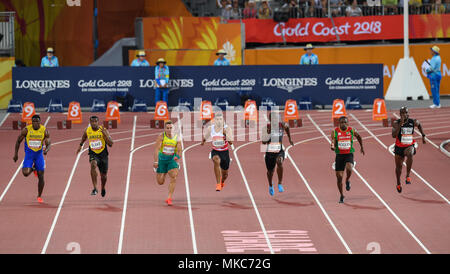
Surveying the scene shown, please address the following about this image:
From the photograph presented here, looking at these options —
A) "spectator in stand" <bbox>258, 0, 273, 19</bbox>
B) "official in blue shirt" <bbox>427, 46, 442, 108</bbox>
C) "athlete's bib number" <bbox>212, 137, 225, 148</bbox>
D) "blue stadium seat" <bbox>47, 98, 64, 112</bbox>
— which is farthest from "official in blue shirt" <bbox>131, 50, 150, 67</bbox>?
"athlete's bib number" <bbox>212, 137, 225, 148</bbox>

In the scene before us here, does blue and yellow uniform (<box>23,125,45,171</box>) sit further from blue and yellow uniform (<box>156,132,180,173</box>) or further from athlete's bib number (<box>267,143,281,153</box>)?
athlete's bib number (<box>267,143,281,153</box>)

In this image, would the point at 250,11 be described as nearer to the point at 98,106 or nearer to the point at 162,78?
the point at 162,78

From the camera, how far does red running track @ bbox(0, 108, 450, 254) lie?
14.1 m

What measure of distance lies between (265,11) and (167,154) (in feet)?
75.0

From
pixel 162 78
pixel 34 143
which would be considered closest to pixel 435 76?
pixel 162 78

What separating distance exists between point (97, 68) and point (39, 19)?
9759mm

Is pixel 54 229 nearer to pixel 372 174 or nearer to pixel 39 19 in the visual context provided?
pixel 372 174

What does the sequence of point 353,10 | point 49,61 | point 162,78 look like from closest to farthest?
point 162,78 → point 49,61 → point 353,10

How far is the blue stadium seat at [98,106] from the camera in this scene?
31.2 metres

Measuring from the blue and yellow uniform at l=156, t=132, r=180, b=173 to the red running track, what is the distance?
0.77 meters

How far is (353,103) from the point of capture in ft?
103

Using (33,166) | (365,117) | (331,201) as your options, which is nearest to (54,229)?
(33,166)

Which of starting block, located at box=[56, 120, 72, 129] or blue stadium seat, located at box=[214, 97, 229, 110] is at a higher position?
blue stadium seat, located at box=[214, 97, 229, 110]

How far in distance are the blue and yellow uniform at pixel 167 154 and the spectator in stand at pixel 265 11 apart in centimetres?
2262
